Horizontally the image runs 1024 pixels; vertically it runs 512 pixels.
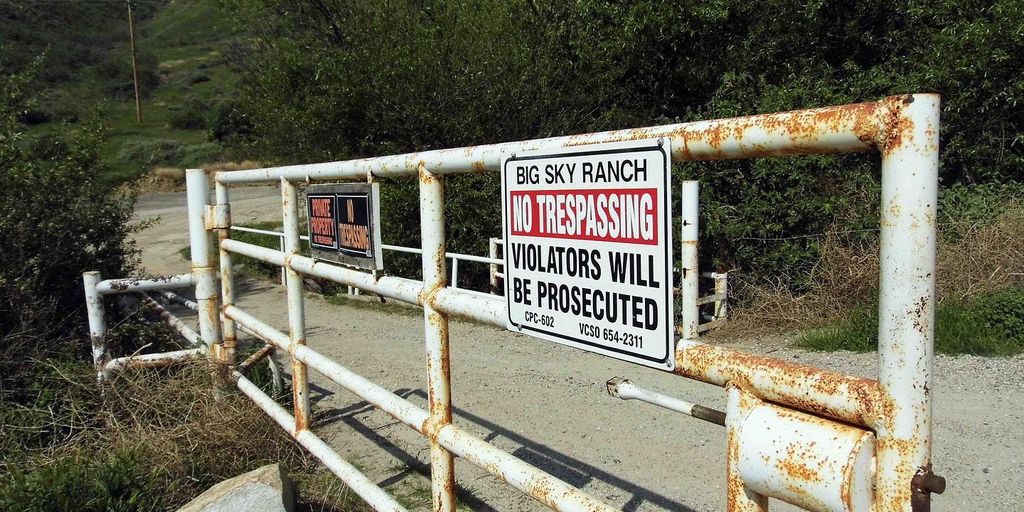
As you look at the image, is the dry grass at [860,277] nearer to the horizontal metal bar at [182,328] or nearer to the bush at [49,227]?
the horizontal metal bar at [182,328]

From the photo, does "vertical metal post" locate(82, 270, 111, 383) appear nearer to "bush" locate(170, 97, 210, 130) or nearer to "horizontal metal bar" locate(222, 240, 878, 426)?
"horizontal metal bar" locate(222, 240, 878, 426)

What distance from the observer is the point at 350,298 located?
516 inches

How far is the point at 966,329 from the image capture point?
749 cm

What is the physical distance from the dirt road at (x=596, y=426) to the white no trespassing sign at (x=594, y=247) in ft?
7.39

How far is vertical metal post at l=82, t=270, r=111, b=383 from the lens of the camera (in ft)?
15.9

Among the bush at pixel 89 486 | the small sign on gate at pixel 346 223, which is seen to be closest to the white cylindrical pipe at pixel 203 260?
the bush at pixel 89 486

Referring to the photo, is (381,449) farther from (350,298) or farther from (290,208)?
(350,298)

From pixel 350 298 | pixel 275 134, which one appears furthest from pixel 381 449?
pixel 275 134

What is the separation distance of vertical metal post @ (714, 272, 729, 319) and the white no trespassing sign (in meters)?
8.20

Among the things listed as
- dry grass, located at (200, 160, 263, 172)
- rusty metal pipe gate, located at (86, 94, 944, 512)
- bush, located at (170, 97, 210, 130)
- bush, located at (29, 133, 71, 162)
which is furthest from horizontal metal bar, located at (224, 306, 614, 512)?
bush, located at (170, 97, 210, 130)

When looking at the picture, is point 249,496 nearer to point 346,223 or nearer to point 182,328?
point 346,223

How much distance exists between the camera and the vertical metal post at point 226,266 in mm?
4574

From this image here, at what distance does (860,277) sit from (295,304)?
7499mm

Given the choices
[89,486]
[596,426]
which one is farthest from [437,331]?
[596,426]
